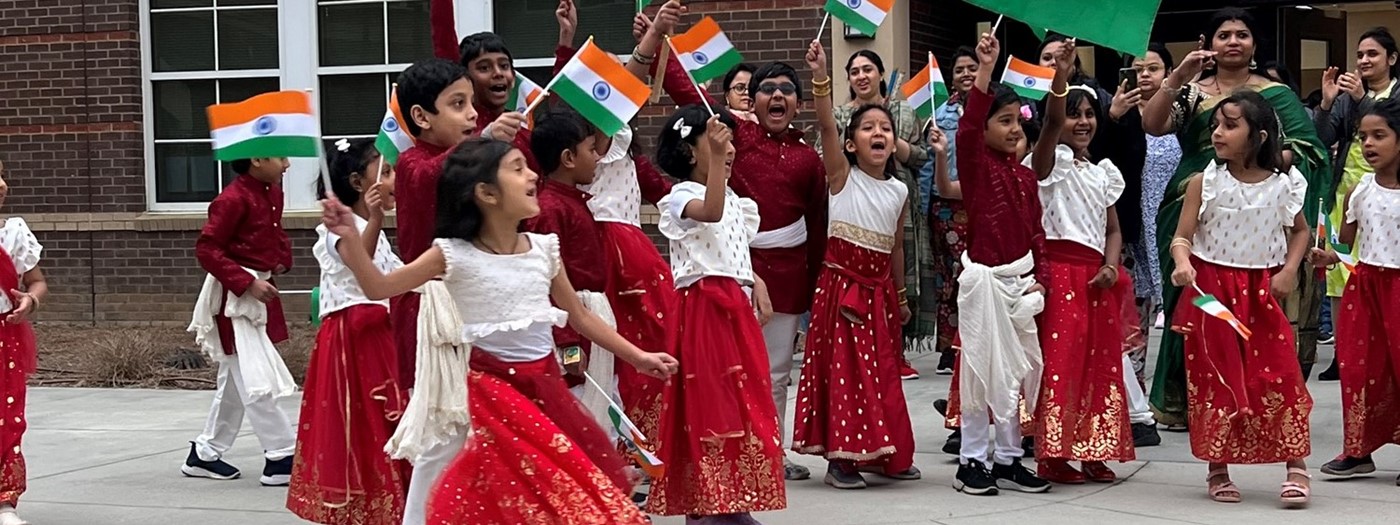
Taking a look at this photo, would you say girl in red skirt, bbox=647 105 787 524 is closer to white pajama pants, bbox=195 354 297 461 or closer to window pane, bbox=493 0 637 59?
white pajama pants, bbox=195 354 297 461

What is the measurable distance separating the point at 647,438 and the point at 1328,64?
357 inches

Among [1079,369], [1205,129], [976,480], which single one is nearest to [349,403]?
[976,480]

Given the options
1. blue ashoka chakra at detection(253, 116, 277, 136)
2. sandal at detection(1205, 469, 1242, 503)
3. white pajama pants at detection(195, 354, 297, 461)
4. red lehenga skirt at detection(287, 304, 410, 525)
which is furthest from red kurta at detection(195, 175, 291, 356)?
sandal at detection(1205, 469, 1242, 503)

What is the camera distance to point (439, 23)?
236 inches

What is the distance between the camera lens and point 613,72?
18.7ft

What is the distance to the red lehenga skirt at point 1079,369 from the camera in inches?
264

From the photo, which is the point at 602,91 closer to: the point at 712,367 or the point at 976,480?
the point at 712,367

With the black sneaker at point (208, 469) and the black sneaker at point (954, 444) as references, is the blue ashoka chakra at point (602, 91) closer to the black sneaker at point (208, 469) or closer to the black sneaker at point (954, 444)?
the black sneaker at point (954, 444)

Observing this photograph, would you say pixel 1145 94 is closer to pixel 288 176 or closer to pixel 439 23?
pixel 439 23

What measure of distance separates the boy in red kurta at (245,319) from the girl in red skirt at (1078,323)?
289 centimetres

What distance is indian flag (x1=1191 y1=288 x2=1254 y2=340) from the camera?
635cm

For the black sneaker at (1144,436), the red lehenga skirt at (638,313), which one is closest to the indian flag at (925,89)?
the black sneaker at (1144,436)

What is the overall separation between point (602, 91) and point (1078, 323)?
2.08 m

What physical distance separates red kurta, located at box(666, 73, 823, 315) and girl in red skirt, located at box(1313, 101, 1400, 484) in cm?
188
